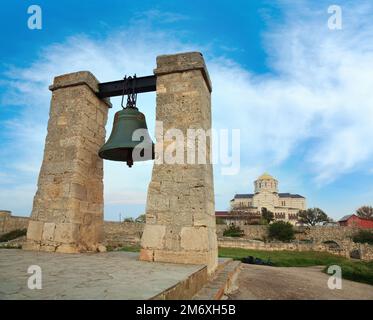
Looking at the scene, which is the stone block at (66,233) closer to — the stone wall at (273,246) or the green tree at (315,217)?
the stone wall at (273,246)

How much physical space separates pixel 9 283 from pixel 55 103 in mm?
3802

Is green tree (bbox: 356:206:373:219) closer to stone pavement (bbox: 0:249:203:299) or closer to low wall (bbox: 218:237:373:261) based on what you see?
low wall (bbox: 218:237:373:261)

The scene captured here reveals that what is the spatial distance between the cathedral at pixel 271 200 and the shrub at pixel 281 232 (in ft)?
122

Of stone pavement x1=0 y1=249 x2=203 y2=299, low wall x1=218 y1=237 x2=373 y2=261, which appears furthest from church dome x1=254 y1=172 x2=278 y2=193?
stone pavement x1=0 y1=249 x2=203 y2=299

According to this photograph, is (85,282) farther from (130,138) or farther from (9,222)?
(9,222)

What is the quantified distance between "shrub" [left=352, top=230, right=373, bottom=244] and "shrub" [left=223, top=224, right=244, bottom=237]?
1229cm

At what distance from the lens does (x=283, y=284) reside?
455 centimetres

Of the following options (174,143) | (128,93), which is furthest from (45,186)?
(174,143)

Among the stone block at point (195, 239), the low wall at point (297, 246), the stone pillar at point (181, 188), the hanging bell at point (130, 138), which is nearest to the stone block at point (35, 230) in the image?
the hanging bell at point (130, 138)

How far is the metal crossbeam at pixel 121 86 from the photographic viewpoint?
4.70 m

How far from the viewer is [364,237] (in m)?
29.9

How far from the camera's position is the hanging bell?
4.02 meters

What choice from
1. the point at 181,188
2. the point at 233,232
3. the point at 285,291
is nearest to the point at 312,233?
the point at 233,232
